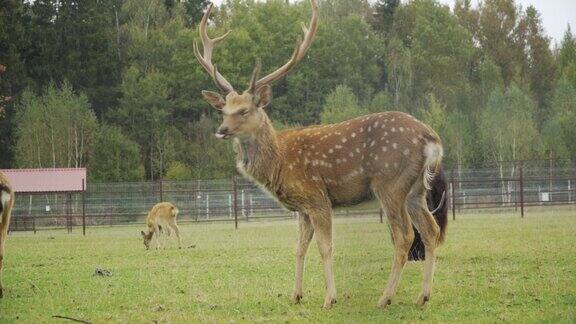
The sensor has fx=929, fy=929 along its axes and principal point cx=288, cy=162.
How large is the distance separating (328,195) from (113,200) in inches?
1349

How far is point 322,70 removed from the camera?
208ft

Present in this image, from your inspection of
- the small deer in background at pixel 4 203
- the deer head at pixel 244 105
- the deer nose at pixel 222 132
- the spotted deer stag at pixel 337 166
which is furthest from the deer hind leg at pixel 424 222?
the small deer in background at pixel 4 203

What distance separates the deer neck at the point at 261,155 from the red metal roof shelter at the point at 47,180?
30251 millimetres

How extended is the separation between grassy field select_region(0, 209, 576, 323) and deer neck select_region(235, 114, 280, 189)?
4.40ft

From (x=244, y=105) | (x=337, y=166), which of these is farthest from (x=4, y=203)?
(x=337, y=166)

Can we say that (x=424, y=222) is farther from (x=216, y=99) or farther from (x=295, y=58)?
(x=216, y=99)

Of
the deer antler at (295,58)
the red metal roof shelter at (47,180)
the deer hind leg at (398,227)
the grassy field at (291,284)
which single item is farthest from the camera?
the red metal roof shelter at (47,180)

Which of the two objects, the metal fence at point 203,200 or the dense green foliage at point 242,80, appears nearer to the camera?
the metal fence at point 203,200

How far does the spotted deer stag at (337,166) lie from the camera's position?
30.7 ft

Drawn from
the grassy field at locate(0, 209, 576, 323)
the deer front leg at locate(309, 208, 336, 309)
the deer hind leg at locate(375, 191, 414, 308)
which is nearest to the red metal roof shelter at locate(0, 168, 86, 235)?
the grassy field at locate(0, 209, 576, 323)

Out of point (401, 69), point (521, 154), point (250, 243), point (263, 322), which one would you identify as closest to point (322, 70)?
point (401, 69)

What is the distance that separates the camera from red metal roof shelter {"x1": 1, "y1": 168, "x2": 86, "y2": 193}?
1566 inches

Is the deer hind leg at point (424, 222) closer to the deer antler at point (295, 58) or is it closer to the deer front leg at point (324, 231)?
the deer front leg at point (324, 231)

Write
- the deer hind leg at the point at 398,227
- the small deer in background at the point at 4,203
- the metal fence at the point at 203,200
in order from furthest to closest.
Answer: the metal fence at the point at 203,200 → the small deer in background at the point at 4,203 → the deer hind leg at the point at 398,227
